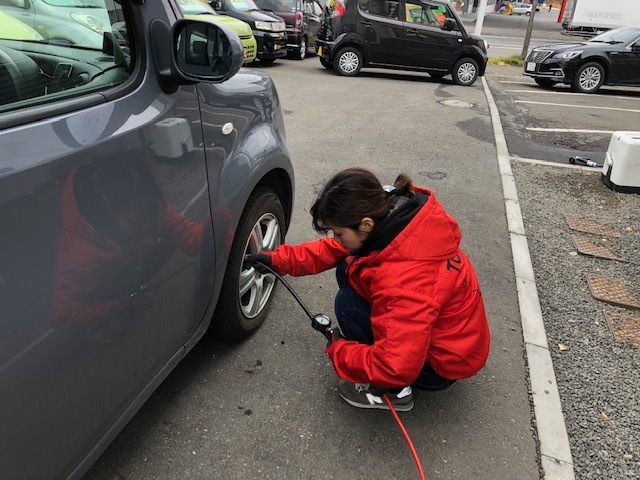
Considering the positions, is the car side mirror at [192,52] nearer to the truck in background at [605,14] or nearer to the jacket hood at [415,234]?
the jacket hood at [415,234]

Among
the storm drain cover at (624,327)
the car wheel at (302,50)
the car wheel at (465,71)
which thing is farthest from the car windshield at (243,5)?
the storm drain cover at (624,327)

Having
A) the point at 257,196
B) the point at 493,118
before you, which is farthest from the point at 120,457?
the point at 493,118

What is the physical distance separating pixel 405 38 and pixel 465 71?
156 centimetres

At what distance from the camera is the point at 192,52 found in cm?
156


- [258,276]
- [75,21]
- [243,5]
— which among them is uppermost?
[75,21]

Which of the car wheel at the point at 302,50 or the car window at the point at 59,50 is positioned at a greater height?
the car window at the point at 59,50

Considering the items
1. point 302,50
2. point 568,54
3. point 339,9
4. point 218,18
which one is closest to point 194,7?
point 218,18

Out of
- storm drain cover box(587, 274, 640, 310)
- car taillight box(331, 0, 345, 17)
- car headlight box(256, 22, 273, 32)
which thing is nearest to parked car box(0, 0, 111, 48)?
storm drain cover box(587, 274, 640, 310)

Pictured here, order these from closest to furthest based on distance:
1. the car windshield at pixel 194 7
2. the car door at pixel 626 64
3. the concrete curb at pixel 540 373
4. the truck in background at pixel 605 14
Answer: the concrete curb at pixel 540 373, the car windshield at pixel 194 7, the car door at pixel 626 64, the truck in background at pixel 605 14

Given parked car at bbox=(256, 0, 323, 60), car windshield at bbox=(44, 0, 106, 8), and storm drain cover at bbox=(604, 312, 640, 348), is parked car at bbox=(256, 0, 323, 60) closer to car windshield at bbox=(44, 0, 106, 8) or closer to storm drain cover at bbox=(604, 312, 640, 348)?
storm drain cover at bbox=(604, 312, 640, 348)

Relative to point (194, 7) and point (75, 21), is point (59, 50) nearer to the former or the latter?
point (75, 21)

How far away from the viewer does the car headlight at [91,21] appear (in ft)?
4.89

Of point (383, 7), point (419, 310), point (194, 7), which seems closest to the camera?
point (419, 310)

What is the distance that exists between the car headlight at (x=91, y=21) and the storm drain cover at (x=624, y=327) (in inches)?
110
